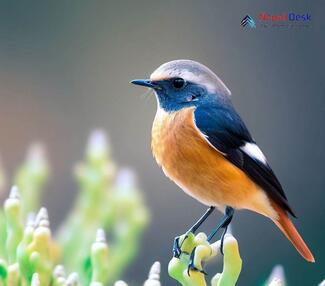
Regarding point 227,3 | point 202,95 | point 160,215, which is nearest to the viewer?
point 202,95

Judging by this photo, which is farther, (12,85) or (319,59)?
(12,85)

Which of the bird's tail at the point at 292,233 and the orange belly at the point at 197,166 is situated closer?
the orange belly at the point at 197,166

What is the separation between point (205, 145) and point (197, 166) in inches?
1.7

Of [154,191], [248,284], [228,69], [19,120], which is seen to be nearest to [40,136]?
[19,120]

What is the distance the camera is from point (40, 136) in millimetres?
1747

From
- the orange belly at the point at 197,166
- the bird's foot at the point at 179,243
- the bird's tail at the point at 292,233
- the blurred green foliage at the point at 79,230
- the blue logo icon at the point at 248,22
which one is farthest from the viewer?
the blue logo icon at the point at 248,22

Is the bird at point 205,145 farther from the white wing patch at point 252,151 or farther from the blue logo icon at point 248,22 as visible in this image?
the blue logo icon at point 248,22

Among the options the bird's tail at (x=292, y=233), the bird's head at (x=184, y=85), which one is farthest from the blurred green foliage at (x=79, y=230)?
the bird's tail at (x=292, y=233)

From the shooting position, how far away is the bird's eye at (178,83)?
1.14 meters

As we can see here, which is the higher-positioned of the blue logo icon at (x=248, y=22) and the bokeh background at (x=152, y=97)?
the blue logo icon at (x=248, y=22)

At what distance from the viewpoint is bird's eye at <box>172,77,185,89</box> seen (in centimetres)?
114

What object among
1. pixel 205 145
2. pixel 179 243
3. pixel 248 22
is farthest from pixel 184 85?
pixel 248 22

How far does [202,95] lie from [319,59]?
551mm

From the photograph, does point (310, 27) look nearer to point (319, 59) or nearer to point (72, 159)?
point (319, 59)
